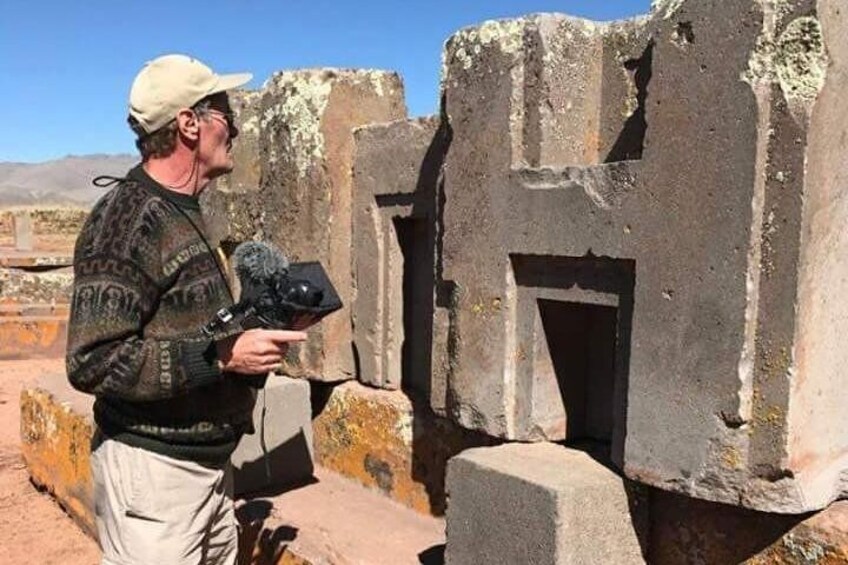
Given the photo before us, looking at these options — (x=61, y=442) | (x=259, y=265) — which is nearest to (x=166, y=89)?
(x=259, y=265)

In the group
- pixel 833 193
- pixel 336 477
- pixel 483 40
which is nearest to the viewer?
pixel 833 193

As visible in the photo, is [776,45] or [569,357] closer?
[776,45]


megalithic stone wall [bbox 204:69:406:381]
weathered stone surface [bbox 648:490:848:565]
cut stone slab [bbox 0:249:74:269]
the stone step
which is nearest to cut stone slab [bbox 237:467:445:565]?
megalithic stone wall [bbox 204:69:406:381]

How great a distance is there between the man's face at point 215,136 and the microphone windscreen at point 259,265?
0.27 meters

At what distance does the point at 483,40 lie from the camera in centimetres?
345

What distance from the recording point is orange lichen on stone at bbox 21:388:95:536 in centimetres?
499

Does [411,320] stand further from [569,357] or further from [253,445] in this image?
[569,357]

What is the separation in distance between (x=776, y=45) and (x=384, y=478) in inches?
121

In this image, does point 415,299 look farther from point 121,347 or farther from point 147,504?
point 121,347

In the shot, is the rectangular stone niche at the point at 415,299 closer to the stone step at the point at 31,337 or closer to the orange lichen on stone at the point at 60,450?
the orange lichen on stone at the point at 60,450

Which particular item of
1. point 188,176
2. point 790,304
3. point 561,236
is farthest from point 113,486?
point 790,304

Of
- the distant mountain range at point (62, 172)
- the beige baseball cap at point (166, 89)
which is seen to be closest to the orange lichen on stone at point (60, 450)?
the beige baseball cap at point (166, 89)

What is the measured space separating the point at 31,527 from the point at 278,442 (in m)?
1.99

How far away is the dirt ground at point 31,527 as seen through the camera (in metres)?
4.99
